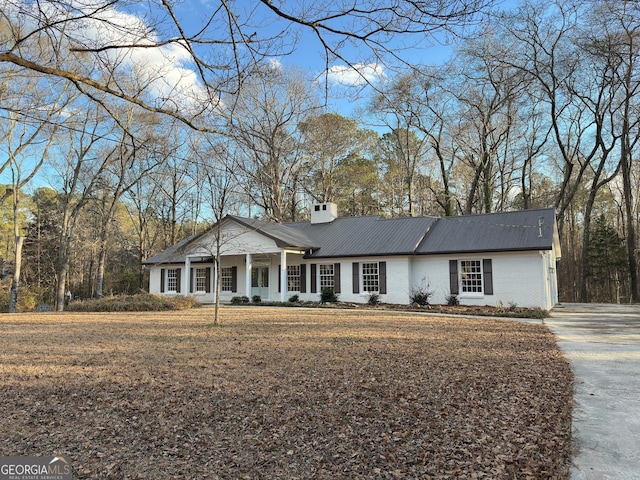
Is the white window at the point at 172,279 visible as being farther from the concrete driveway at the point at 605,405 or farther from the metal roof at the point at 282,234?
the concrete driveway at the point at 605,405

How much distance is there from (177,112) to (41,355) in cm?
512

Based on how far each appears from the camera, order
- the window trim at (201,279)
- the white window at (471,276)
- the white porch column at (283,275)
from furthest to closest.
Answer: the window trim at (201,279), the white porch column at (283,275), the white window at (471,276)

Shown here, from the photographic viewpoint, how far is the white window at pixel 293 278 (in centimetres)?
2178

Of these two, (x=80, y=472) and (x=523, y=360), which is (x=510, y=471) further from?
(x=523, y=360)

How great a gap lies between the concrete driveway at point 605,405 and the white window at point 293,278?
45.5 feet

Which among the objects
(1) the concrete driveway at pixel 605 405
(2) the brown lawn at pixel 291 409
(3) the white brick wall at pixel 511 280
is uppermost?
(3) the white brick wall at pixel 511 280

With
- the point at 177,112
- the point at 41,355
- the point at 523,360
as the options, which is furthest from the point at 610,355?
the point at 41,355

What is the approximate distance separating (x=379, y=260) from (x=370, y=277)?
95cm

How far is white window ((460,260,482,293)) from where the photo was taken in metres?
17.8

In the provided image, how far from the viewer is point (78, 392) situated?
16.5 feet

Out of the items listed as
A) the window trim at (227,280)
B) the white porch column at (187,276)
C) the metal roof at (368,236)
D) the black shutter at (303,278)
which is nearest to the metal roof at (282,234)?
the metal roof at (368,236)

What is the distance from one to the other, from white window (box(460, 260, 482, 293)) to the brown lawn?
9835 mm

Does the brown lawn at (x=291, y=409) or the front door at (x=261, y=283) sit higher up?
the front door at (x=261, y=283)

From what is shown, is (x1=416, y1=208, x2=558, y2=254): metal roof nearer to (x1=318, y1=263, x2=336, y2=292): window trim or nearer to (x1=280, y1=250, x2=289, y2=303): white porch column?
(x1=318, y1=263, x2=336, y2=292): window trim
